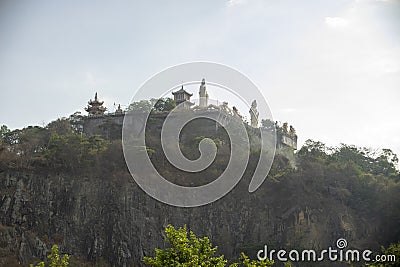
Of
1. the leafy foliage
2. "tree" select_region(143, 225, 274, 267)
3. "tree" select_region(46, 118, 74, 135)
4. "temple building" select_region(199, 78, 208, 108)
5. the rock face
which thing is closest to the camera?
"tree" select_region(143, 225, 274, 267)

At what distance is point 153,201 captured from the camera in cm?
2153

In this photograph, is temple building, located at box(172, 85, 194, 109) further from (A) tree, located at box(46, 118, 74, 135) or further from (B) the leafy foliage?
(A) tree, located at box(46, 118, 74, 135)

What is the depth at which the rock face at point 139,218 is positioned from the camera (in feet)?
64.8

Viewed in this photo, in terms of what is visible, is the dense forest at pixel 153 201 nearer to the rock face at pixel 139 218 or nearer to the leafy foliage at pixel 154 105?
the rock face at pixel 139 218

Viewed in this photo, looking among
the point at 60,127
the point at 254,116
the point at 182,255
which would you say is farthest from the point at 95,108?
the point at 182,255

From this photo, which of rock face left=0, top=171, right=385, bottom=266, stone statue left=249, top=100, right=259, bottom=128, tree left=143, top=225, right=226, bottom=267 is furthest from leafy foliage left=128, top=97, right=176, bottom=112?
tree left=143, top=225, right=226, bottom=267

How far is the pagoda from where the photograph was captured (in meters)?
27.9

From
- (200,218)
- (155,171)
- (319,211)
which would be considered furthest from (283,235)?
(155,171)

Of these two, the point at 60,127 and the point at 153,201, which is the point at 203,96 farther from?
the point at 153,201

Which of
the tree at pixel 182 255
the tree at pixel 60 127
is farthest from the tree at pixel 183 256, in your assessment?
the tree at pixel 60 127

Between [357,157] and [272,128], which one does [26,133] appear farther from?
[357,157]

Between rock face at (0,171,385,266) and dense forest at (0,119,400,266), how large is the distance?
0.13ft

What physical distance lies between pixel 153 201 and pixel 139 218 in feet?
3.07

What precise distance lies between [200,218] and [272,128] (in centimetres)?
843
